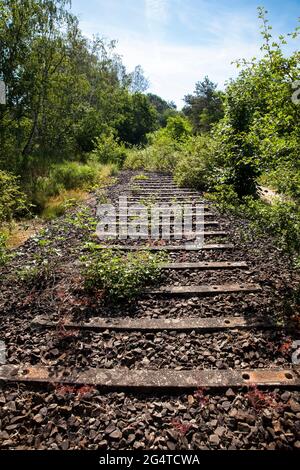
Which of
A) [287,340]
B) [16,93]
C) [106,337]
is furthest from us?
[16,93]

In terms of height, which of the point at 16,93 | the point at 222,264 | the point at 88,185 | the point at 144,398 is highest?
the point at 16,93

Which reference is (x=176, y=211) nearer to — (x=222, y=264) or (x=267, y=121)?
(x=222, y=264)

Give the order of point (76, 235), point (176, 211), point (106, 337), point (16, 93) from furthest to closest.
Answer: point (16, 93), point (176, 211), point (76, 235), point (106, 337)

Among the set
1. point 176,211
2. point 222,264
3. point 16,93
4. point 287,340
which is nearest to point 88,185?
point 176,211

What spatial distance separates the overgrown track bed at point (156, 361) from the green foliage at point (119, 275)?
0.14m

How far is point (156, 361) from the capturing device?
82.2 inches

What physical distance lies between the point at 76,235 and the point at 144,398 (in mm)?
3326

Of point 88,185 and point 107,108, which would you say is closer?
point 88,185

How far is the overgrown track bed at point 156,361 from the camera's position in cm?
156

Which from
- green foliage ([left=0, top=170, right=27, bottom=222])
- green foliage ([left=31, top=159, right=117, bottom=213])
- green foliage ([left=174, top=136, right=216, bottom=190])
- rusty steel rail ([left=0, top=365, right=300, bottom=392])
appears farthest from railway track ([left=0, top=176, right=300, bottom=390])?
green foliage ([left=174, top=136, right=216, bottom=190])

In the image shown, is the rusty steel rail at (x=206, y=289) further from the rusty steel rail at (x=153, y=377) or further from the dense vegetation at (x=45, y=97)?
the dense vegetation at (x=45, y=97)

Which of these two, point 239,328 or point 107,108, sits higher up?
point 107,108

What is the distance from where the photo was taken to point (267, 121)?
9.75 feet

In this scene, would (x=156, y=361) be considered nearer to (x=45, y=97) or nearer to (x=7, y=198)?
(x=7, y=198)
